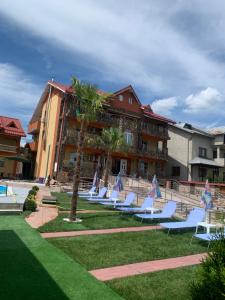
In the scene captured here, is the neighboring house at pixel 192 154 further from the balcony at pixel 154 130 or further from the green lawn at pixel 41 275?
the green lawn at pixel 41 275

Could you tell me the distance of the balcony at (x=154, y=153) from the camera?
3950cm

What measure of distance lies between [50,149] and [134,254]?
27.4 metres

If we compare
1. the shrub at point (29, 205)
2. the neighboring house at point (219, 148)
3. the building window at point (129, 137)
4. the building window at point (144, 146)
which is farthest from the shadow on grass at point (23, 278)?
the neighboring house at point (219, 148)

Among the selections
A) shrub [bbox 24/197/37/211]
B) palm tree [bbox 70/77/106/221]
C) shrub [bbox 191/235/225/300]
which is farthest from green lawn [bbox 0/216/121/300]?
palm tree [bbox 70/77/106/221]

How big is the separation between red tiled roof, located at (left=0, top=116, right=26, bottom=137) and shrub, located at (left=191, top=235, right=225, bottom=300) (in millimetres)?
36592

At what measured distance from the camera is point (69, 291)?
20.0 feet

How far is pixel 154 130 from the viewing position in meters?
41.2

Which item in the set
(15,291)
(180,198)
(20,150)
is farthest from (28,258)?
(20,150)

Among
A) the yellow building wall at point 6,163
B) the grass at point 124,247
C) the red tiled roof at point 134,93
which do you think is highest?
the red tiled roof at point 134,93

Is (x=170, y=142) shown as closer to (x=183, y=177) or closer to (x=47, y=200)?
(x=183, y=177)

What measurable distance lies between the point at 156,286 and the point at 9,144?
117 ft

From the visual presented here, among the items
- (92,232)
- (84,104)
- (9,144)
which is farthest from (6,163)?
(92,232)

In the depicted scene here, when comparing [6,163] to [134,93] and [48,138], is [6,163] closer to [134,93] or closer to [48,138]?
[48,138]

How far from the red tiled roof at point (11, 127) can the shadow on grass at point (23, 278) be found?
31728 millimetres
